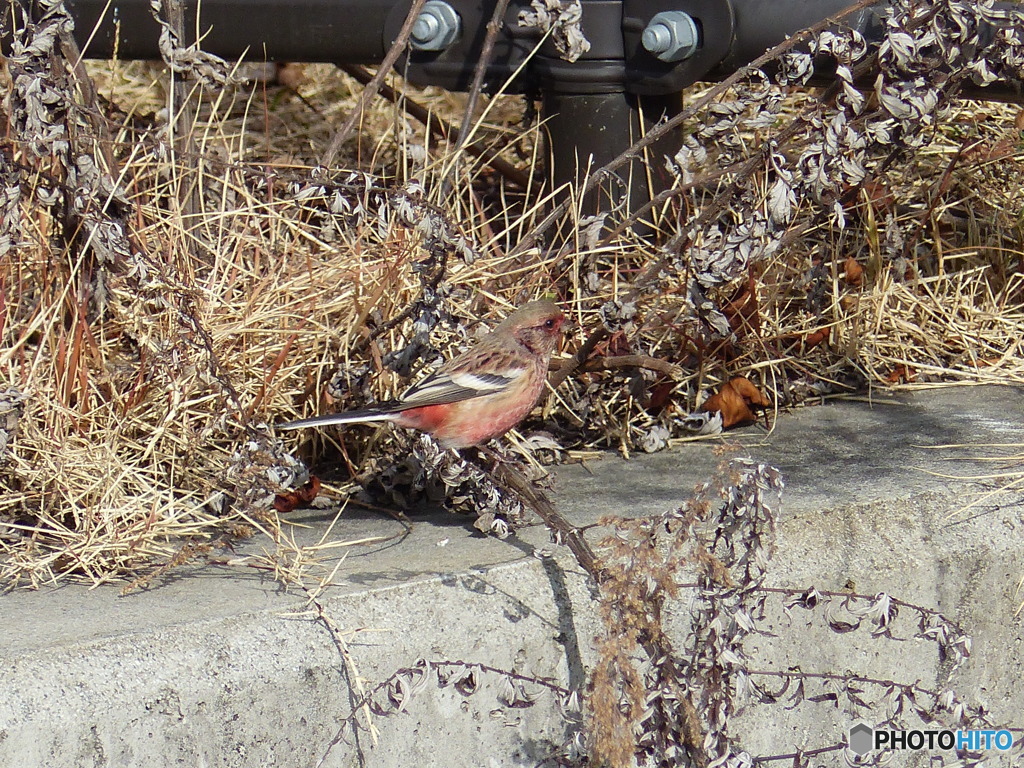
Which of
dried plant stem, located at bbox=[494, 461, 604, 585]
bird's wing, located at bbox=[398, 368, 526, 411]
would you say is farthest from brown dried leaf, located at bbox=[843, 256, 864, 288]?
dried plant stem, located at bbox=[494, 461, 604, 585]

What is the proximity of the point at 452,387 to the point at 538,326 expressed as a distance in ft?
1.28

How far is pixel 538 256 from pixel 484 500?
1.25 meters

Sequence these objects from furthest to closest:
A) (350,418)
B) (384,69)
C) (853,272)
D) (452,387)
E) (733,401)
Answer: (853,272)
(733,401)
(384,69)
(452,387)
(350,418)

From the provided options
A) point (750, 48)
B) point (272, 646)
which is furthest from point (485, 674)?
point (750, 48)

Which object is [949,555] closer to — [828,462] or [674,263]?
[828,462]

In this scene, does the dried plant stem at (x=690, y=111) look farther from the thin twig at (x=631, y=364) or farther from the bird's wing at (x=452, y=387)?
the bird's wing at (x=452, y=387)

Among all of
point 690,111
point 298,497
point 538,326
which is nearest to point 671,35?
point 690,111

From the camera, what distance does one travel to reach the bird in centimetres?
371

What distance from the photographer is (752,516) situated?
2.75 metres
